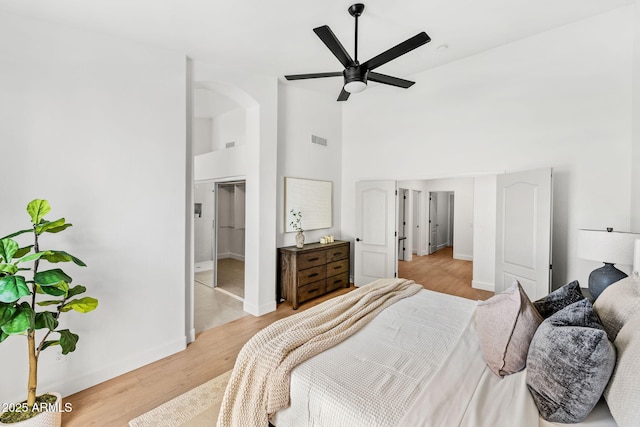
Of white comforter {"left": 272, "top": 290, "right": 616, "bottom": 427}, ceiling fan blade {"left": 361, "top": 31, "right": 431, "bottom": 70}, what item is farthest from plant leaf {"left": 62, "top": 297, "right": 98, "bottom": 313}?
ceiling fan blade {"left": 361, "top": 31, "right": 431, "bottom": 70}

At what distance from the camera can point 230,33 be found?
109 inches

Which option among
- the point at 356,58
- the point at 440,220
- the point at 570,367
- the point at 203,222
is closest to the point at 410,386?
the point at 570,367

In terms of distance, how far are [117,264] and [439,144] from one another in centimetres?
429

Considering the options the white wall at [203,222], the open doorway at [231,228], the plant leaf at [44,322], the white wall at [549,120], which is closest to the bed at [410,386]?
the plant leaf at [44,322]

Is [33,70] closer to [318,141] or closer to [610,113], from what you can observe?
[318,141]

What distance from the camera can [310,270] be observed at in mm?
4133

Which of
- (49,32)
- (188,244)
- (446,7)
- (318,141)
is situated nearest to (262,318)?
(188,244)

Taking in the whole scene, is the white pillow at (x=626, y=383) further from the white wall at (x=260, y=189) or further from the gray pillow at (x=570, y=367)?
the white wall at (x=260, y=189)

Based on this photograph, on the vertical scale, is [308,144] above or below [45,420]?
above

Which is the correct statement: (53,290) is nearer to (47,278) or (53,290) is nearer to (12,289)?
(47,278)

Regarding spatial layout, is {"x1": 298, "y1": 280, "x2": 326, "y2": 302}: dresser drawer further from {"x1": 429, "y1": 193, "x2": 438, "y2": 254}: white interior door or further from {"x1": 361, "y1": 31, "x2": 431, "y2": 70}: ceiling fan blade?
{"x1": 429, "y1": 193, "x2": 438, "y2": 254}: white interior door

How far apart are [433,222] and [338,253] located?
490 centimetres

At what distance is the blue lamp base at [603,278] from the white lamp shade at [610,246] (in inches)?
3.2

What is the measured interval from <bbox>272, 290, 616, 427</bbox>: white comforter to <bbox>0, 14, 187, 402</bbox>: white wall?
6.58ft
